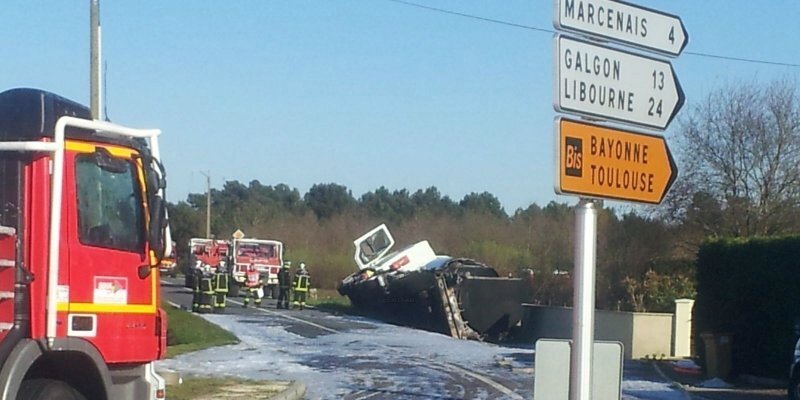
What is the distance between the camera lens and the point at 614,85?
6.21 m

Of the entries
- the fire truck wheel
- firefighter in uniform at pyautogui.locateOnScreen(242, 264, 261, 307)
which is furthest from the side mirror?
firefighter in uniform at pyautogui.locateOnScreen(242, 264, 261, 307)

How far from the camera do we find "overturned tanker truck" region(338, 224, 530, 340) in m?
29.4

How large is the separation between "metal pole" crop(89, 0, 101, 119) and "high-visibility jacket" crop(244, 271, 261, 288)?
2713cm

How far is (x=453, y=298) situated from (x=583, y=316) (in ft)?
77.6

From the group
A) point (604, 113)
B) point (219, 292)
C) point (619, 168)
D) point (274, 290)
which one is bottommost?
point (274, 290)

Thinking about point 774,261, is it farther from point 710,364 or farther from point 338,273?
point 338,273

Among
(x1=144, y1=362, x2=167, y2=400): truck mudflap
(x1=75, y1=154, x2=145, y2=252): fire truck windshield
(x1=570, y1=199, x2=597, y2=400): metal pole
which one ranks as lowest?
(x1=144, y1=362, x2=167, y2=400): truck mudflap

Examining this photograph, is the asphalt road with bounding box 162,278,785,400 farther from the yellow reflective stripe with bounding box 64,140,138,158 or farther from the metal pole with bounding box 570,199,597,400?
the metal pole with bounding box 570,199,597,400

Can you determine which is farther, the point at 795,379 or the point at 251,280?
the point at 251,280

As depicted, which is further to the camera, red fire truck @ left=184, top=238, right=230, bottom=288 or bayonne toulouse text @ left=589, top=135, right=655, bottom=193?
red fire truck @ left=184, top=238, right=230, bottom=288

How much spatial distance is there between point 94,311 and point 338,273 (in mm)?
47308

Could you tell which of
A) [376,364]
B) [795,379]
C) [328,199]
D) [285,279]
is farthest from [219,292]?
[328,199]

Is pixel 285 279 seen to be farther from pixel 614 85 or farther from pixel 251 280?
pixel 614 85

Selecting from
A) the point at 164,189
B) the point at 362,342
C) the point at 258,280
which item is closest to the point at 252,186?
the point at 258,280
